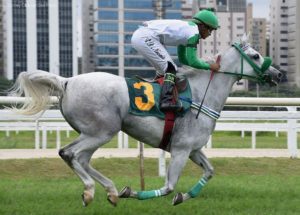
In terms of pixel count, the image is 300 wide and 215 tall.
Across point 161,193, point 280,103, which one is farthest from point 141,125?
point 280,103

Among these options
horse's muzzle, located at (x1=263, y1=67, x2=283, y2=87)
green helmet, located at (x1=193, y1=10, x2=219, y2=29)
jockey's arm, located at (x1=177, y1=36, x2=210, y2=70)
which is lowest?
horse's muzzle, located at (x1=263, y1=67, x2=283, y2=87)

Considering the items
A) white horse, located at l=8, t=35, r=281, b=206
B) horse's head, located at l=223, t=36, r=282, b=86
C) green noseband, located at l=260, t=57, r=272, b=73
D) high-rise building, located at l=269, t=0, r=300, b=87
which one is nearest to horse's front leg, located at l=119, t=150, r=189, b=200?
white horse, located at l=8, t=35, r=281, b=206

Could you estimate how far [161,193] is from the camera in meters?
5.96

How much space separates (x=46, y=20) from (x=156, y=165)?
333 feet

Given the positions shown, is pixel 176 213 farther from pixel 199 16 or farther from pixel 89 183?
pixel 199 16

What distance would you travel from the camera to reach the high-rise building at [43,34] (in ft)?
345

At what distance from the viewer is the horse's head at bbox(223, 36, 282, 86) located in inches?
258

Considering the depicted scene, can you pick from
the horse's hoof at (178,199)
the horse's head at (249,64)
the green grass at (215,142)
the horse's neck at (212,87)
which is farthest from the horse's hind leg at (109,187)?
the green grass at (215,142)

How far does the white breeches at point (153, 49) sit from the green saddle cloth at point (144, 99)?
0.88 ft

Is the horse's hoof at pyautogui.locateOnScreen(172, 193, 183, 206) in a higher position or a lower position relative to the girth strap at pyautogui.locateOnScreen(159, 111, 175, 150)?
lower

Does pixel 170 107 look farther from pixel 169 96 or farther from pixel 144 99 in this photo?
pixel 144 99

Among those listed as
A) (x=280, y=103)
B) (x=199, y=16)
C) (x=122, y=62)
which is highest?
(x=199, y=16)

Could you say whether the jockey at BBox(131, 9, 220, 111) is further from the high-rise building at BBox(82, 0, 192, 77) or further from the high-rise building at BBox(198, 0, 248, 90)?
the high-rise building at BBox(82, 0, 192, 77)

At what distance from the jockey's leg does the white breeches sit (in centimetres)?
19
